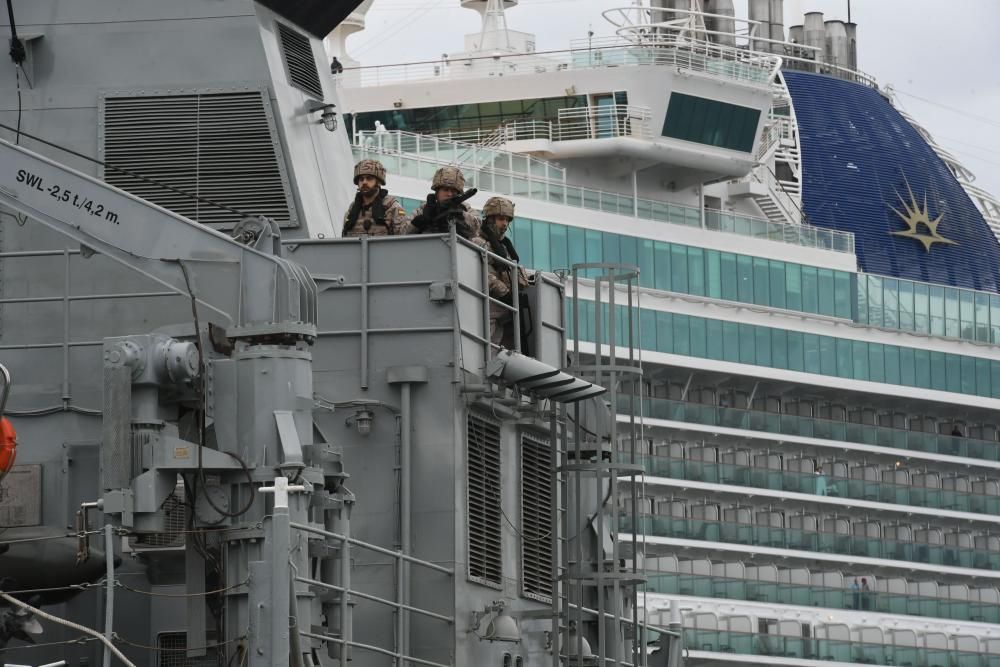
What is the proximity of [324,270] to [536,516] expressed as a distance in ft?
9.87

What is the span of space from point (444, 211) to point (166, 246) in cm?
376

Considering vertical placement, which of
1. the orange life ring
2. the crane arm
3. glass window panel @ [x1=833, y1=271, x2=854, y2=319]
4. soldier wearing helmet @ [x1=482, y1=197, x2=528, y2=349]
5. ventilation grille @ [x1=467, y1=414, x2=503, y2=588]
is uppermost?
glass window panel @ [x1=833, y1=271, x2=854, y2=319]

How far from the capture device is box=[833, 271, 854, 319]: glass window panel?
8819 cm

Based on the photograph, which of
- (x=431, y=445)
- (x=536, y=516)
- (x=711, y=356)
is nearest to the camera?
(x=431, y=445)

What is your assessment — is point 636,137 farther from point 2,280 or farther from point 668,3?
point 2,280

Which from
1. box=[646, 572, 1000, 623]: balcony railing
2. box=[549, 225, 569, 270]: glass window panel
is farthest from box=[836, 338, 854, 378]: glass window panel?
box=[549, 225, 569, 270]: glass window panel

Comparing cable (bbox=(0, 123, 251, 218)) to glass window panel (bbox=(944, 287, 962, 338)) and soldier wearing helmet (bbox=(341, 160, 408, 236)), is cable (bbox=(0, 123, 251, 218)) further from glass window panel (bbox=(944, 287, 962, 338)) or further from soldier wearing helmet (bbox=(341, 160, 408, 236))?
glass window panel (bbox=(944, 287, 962, 338))

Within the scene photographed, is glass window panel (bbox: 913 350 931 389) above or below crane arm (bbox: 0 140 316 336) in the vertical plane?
above

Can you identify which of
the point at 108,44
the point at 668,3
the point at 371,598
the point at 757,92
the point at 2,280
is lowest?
the point at 371,598

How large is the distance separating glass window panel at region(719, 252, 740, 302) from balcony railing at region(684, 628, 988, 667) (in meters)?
11.6

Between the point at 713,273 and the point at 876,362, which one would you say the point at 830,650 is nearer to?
the point at 876,362

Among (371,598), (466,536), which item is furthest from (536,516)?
(371,598)

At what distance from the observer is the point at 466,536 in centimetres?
1945

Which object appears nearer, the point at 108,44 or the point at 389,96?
the point at 108,44
